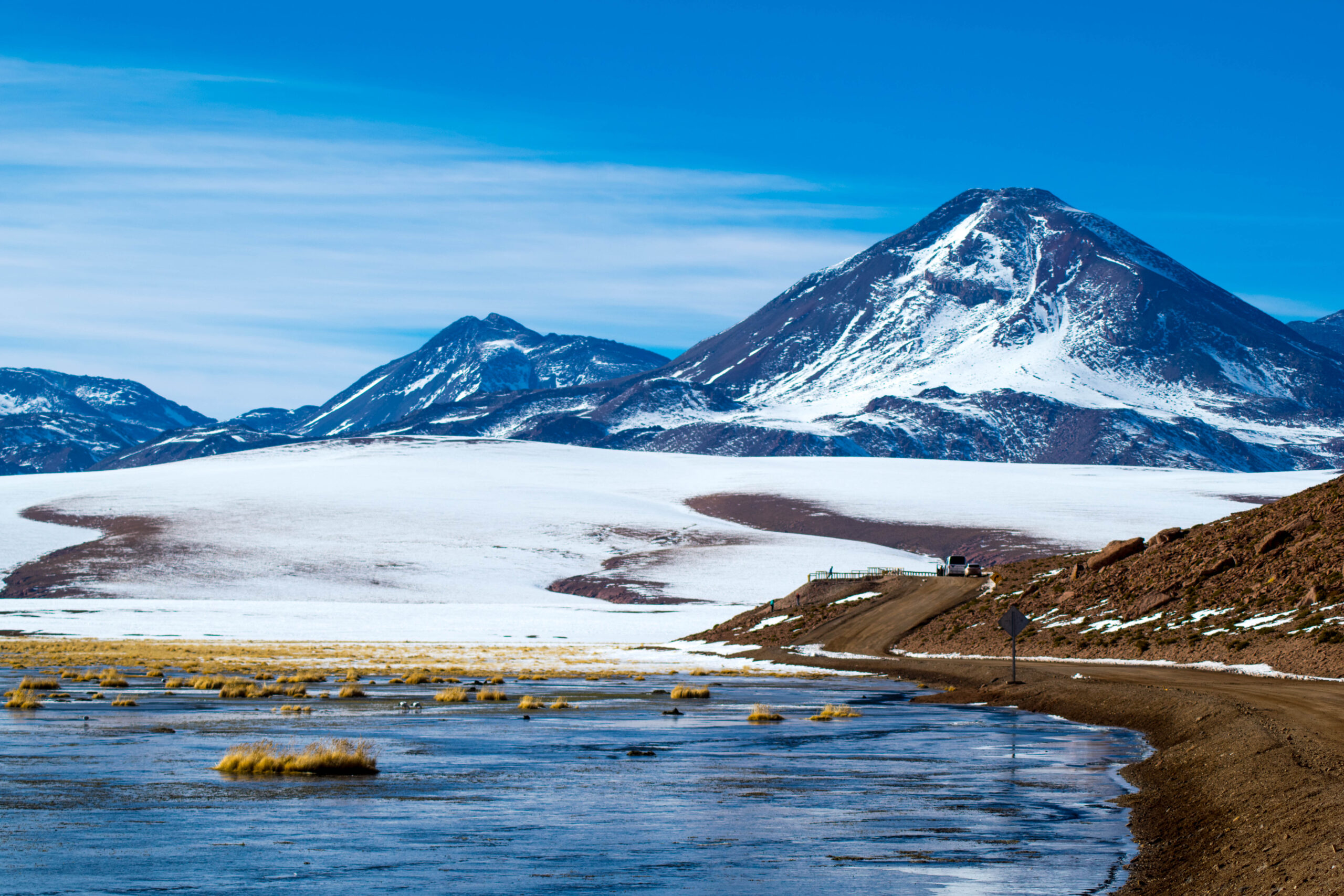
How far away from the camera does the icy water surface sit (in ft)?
46.0

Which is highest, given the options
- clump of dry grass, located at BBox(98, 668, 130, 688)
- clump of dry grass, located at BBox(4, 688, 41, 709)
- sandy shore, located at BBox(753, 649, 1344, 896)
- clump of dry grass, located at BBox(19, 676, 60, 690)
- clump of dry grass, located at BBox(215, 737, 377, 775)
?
sandy shore, located at BBox(753, 649, 1344, 896)

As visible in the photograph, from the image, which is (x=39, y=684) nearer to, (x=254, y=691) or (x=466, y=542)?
(x=254, y=691)

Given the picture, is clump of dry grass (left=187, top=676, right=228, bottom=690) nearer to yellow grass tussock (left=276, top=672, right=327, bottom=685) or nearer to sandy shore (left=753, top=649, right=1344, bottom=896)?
yellow grass tussock (left=276, top=672, right=327, bottom=685)

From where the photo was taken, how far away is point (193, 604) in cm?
10912

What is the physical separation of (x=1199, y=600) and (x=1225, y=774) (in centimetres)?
3294

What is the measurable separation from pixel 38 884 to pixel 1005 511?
157518mm

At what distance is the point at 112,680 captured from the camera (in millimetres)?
41312

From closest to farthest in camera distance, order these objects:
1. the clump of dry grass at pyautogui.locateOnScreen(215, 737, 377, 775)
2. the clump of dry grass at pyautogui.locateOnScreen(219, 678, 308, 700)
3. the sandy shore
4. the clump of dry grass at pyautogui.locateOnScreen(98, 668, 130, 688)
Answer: the sandy shore → the clump of dry grass at pyautogui.locateOnScreen(215, 737, 377, 775) → the clump of dry grass at pyautogui.locateOnScreen(219, 678, 308, 700) → the clump of dry grass at pyautogui.locateOnScreen(98, 668, 130, 688)

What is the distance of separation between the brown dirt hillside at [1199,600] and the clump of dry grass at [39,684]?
35.6 m

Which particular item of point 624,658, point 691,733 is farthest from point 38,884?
point 624,658

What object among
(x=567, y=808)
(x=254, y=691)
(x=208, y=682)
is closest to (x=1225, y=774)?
(x=567, y=808)

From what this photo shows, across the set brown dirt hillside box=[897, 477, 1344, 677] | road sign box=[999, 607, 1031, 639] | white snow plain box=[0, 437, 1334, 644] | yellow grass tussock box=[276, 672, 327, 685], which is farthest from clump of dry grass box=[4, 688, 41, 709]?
white snow plain box=[0, 437, 1334, 644]

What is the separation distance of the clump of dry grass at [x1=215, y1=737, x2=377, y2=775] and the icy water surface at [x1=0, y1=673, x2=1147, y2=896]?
1.31 feet

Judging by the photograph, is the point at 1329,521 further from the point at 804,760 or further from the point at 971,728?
the point at 804,760
